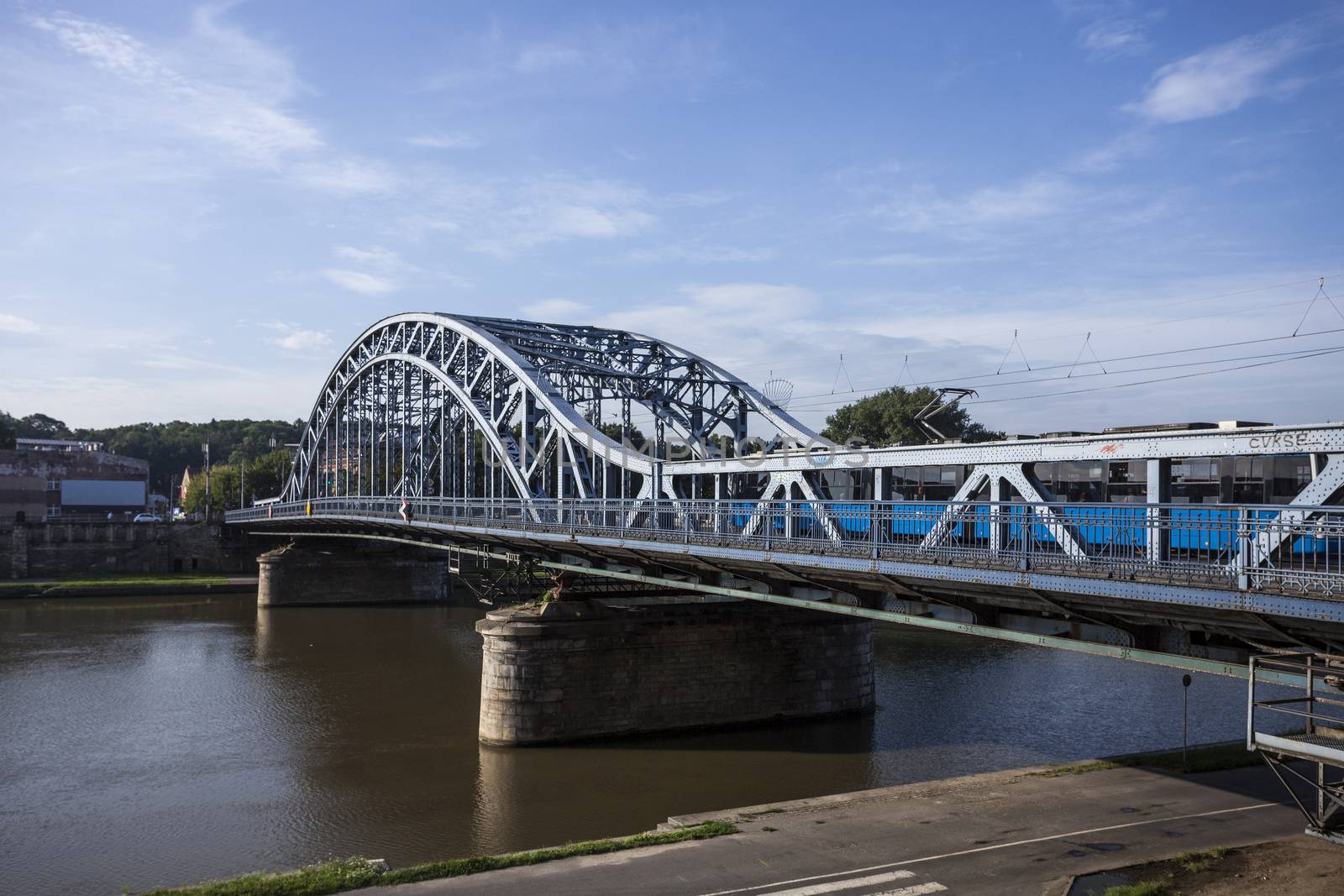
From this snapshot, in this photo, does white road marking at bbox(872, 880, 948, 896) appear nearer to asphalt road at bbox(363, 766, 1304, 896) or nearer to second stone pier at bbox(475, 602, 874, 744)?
asphalt road at bbox(363, 766, 1304, 896)

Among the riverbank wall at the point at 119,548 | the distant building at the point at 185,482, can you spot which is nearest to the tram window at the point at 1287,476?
the riverbank wall at the point at 119,548

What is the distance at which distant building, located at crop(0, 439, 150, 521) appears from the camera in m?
92.6

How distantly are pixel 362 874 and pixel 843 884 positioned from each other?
6.86 meters

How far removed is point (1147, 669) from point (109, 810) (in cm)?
3017

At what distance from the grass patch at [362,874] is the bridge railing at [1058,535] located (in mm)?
6175

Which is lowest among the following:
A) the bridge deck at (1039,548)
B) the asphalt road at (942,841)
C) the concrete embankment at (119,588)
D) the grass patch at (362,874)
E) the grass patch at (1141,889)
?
the concrete embankment at (119,588)

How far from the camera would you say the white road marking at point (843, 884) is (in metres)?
13.6

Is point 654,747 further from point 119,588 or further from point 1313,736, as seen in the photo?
point 119,588

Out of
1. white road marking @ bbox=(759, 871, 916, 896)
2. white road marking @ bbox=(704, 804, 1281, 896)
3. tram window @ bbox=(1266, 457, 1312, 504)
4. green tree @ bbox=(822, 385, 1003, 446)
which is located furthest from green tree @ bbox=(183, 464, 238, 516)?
tram window @ bbox=(1266, 457, 1312, 504)

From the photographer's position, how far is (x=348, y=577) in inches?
2488

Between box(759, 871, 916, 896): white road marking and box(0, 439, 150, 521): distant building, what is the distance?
315ft

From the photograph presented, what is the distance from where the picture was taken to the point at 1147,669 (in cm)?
3403

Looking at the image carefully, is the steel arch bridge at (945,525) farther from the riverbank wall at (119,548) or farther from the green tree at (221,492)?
the green tree at (221,492)

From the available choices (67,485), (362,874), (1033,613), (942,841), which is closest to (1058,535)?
(1033,613)
